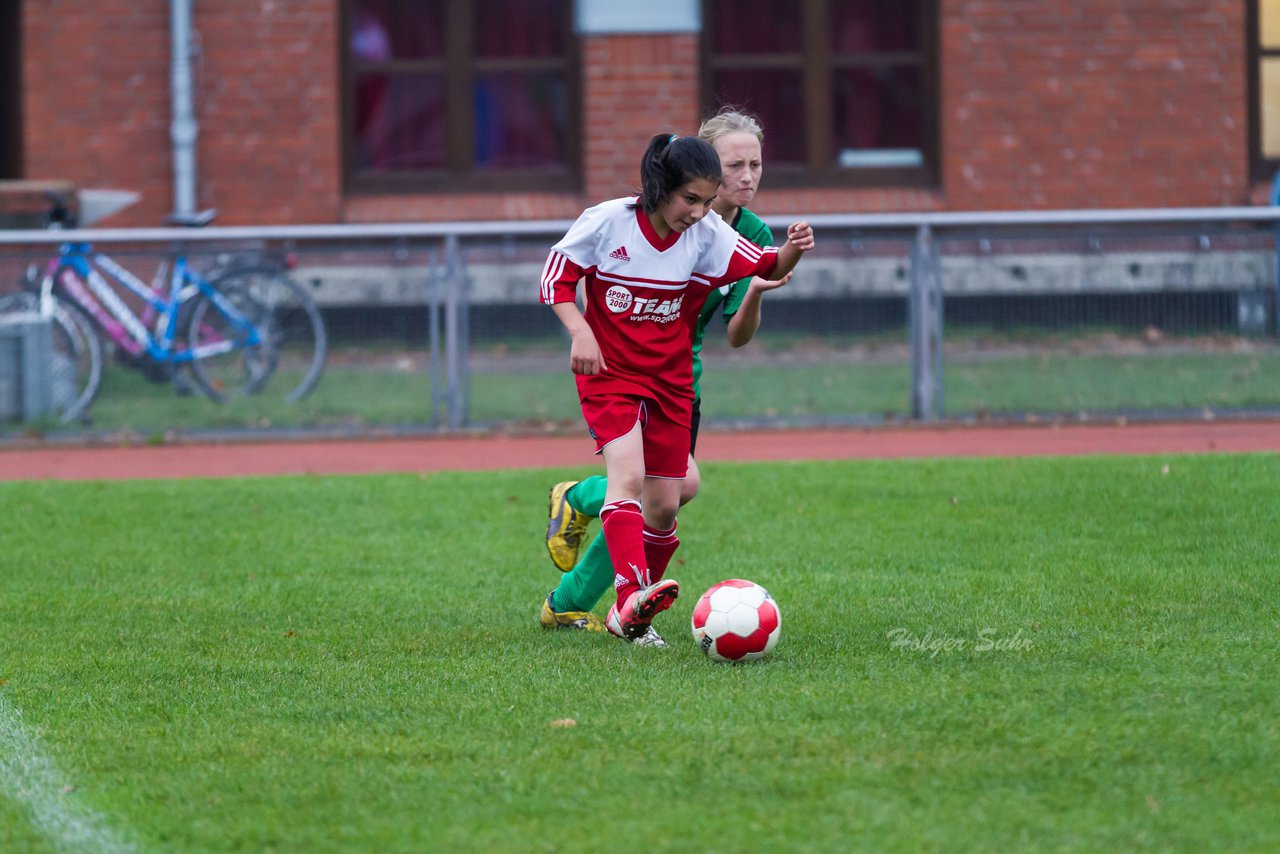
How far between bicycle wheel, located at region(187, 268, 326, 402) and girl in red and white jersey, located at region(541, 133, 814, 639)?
609 cm

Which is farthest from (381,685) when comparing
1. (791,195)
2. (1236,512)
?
(791,195)

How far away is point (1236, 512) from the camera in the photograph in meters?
7.26

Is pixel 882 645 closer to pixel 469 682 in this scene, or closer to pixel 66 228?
pixel 469 682

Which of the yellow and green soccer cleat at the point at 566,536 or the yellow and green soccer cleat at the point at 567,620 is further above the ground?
the yellow and green soccer cleat at the point at 566,536

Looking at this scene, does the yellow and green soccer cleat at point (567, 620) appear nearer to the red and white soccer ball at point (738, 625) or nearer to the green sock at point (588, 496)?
the green sock at point (588, 496)

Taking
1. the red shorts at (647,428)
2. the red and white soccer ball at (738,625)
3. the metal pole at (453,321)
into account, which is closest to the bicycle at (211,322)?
the metal pole at (453,321)

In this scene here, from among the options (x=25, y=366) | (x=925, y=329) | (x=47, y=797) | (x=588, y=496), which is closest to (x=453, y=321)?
(x=25, y=366)

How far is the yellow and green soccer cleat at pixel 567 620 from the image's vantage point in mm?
5484

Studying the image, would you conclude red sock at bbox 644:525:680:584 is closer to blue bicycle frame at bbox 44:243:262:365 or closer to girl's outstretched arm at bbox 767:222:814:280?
girl's outstretched arm at bbox 767:222:814:280

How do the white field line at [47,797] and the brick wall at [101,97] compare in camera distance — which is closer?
the white field line at [47,797]

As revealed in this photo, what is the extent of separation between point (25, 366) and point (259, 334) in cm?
148

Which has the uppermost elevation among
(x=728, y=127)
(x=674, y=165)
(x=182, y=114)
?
(x=182, y=114)

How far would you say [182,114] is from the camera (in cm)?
1498

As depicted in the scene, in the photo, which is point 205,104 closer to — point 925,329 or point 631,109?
point 631,109
